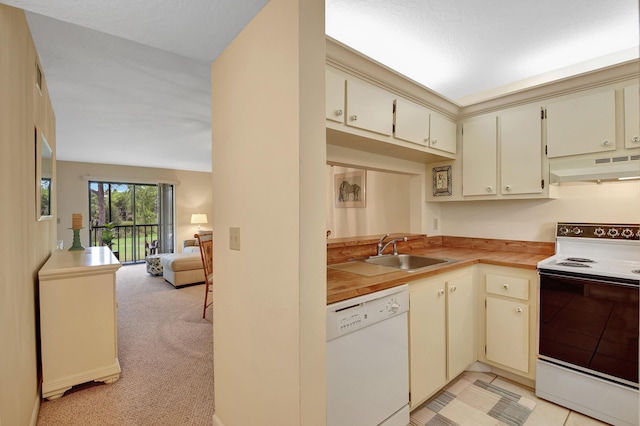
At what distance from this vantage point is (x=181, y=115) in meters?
3.49

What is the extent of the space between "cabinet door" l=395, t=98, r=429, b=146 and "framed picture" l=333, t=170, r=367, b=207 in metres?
1.36

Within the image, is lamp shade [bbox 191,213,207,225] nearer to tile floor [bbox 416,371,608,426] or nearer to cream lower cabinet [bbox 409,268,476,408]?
cream lower cabinet [bbox 409,268,476,408]

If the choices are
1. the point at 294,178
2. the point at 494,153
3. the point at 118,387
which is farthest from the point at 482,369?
the point at 118,387

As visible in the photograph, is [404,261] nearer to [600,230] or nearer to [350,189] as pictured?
[600,230]

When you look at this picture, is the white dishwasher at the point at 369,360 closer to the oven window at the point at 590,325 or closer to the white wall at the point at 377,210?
the oven window at the point at 590,325

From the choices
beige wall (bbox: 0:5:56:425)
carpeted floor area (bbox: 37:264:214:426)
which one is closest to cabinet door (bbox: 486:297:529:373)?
carpeted floor area (bbox: 37:264:214:426)

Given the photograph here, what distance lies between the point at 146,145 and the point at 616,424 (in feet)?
20.5

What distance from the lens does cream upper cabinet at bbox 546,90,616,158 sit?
6.89 ft

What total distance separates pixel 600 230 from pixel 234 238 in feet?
8.87

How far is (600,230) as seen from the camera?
225cm

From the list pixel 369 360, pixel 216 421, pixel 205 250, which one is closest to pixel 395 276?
pixel 369 360

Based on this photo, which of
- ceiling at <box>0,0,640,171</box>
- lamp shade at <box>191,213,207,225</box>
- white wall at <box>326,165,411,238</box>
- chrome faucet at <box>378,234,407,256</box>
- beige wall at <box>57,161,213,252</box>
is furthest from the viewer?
lamp shade at <box>191,213,207,225</box>

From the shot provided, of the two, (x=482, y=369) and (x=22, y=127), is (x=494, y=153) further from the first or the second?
(x=22, y=127)

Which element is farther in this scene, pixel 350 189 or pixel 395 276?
pixel 350 189
